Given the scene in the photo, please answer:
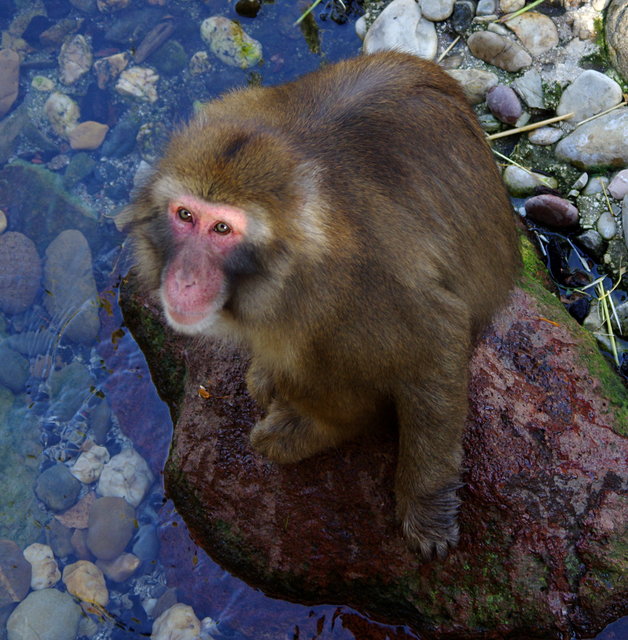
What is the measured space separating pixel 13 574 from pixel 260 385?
199cm

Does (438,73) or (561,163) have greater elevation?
(438,73)

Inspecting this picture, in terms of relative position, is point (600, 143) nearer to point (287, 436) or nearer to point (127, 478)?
point (287, 436)

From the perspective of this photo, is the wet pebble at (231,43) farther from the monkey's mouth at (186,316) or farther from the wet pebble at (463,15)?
the monkey's mouth at (186,316)

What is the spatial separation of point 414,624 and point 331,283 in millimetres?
1933

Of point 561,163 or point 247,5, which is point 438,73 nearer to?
point 561,163

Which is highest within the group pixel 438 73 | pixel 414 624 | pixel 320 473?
pixel 438 73

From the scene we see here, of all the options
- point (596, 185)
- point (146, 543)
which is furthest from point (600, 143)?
point (146, 543)

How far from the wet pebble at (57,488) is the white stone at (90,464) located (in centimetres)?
4

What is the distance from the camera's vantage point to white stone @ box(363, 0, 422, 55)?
19.8ft

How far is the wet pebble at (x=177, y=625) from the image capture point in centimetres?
440

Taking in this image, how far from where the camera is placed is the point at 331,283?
3029mm

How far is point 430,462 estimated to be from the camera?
3.55 m

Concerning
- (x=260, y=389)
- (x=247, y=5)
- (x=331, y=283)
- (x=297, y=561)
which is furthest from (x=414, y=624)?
(x=247, y=5)

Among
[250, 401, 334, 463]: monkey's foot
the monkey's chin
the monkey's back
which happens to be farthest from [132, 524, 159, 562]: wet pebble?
the monkey's back
